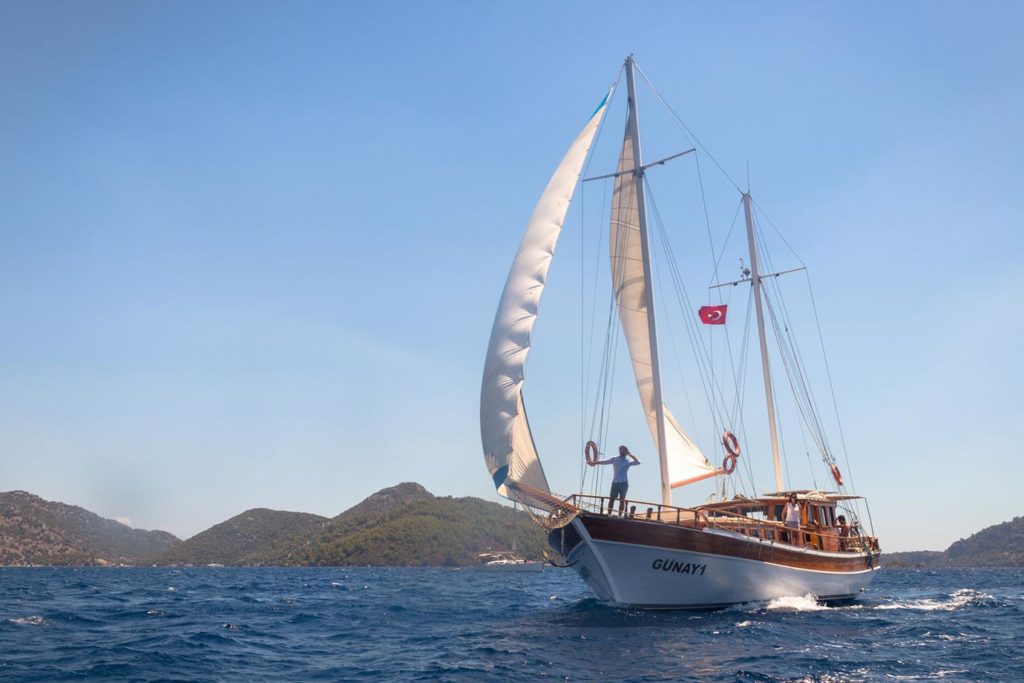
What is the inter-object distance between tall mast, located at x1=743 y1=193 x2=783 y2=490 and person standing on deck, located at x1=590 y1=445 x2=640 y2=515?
1604cm

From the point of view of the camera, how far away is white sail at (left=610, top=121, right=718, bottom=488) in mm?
27781

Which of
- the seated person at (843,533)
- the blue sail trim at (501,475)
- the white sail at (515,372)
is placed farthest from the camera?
the seated person at (843,533)

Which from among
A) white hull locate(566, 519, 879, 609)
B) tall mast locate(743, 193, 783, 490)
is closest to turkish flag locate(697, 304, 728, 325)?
tall mast locate(743, 193, 783, 490)

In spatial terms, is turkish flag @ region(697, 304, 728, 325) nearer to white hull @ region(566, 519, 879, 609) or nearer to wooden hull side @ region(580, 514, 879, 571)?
wooden hull side @ region(580, 514, 879, 571)

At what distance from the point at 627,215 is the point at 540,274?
26.6 feet

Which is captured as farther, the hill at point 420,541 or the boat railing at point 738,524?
the hill at point 420,541

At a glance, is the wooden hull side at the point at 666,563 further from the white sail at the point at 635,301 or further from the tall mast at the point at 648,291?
the white sail at the point at 635,301

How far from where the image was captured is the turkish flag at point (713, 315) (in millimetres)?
34562

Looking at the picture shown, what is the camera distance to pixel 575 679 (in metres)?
13.0

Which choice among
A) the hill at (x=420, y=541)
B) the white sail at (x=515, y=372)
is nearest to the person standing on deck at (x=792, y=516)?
the white sail at (x=515, y=372)

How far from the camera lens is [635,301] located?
27.9 meters

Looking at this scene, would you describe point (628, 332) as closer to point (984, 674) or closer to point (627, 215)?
point (627, 215)

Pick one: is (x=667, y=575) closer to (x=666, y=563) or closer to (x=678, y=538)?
(x=666, y=563)

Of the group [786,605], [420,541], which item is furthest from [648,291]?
[420,541]
